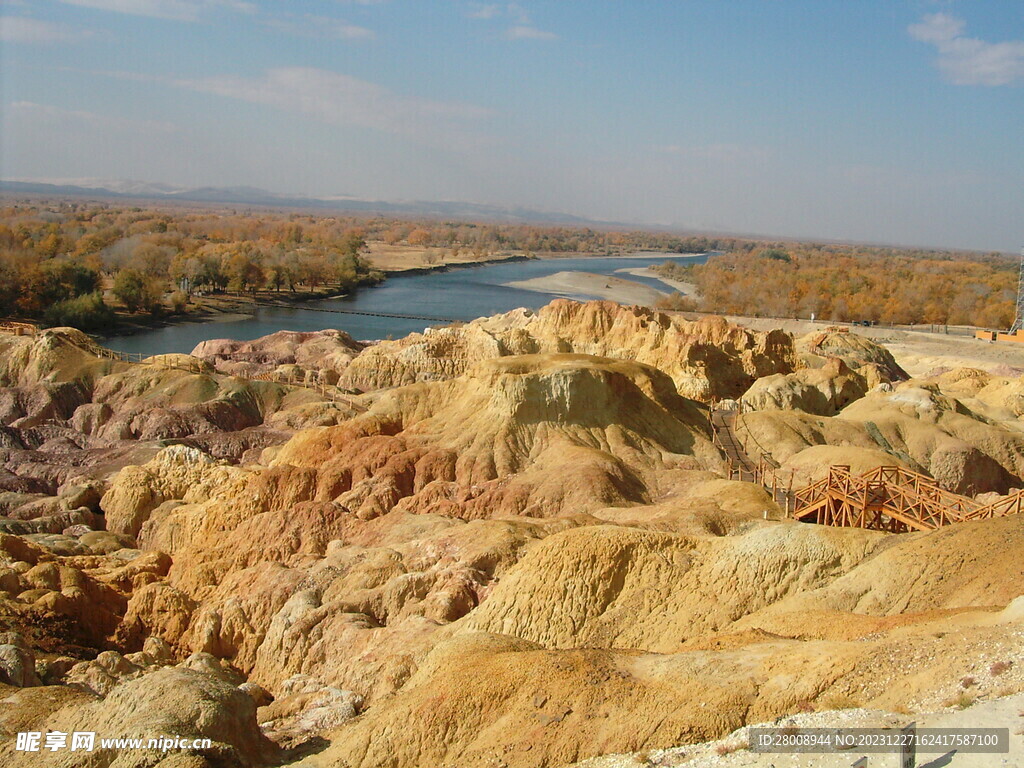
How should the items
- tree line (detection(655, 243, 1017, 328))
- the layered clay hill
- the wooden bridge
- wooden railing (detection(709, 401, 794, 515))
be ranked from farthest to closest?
tree line (detection(655, 243, 1017, 328)) < wooden railing (detection(709, 401, 794, 515)) < the wooden bridge < the layered clay hill

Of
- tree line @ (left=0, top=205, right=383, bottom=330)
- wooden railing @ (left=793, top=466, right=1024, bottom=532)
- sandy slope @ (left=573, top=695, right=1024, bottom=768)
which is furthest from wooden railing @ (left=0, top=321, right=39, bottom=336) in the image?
sandy slope @ (left=573, top=695, right=1024, bottom=768)

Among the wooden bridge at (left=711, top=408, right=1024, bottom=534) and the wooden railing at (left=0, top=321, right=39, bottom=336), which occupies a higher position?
the wooden bridge at (left=711, top=408, right=1024, bottom=534)

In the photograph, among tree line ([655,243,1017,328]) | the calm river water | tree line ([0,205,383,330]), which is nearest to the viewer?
the calm river water

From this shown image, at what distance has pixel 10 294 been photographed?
8462 centimetres

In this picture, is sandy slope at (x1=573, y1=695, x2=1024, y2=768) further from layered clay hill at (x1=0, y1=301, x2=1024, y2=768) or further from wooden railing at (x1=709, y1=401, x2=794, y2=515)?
wooden railing at (x1=709, y1=401, x2=794, y2=515)

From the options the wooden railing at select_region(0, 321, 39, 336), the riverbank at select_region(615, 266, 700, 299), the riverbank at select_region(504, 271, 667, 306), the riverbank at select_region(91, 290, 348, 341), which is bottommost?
the riverbank at select_region(91, 290, 348, 341)

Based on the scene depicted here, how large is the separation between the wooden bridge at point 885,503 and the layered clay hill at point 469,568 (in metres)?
1.16

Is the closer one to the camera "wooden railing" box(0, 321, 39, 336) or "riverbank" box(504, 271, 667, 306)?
"wooden railing" box(0, 321, 39, 336)

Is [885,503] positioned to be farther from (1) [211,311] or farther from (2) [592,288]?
(2) [592,288]

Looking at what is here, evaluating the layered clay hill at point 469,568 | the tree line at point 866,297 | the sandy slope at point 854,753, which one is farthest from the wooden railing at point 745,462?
the tree line at point 866,297

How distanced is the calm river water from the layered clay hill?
120 ft

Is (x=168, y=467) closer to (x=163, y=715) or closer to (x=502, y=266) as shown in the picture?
(x=163, y=715)

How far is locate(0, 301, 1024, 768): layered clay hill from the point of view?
1220 centimetres

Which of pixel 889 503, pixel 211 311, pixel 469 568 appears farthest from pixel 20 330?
pixel 889 503
